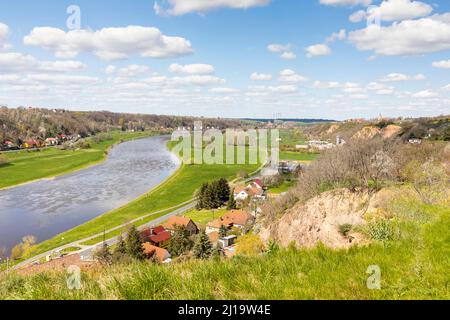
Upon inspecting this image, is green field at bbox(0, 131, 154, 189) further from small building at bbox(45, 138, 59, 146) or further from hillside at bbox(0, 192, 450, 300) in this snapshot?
hillside at bbox(0, 192, 450, 300)

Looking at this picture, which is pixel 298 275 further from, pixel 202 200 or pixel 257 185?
pixel 257 185

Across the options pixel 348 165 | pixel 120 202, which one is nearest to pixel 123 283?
pixel 348 165

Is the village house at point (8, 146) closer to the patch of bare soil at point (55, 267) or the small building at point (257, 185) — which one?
the small building at point (257, 185)

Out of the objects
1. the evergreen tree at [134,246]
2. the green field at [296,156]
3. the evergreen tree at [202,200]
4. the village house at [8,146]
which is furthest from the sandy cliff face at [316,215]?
the village house at [8,146]

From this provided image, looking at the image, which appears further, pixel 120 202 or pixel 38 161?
pixel 38 161

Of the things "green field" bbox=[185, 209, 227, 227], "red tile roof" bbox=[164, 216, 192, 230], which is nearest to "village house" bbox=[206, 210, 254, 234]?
"green field" bbox=[185, 209, 227, 227]

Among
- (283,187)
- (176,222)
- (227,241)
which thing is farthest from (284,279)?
(283,187)

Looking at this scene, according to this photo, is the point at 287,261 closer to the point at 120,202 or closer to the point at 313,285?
the point at 313,285

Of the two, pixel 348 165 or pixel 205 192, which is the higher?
pixel 348 165
